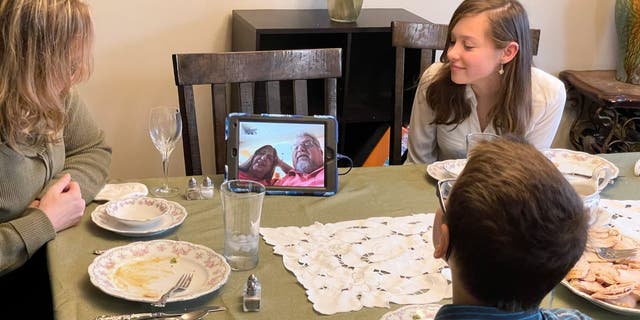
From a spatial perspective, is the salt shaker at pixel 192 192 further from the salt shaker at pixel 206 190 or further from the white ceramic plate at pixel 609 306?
the white ceramic plate at pixel 609 306

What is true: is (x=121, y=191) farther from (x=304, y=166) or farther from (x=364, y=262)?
(x=364, y=262)

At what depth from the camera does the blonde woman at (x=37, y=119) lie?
1393 mm

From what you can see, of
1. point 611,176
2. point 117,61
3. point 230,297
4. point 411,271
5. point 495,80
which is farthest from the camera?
point 117,61

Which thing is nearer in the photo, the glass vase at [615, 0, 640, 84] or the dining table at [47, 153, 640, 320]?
the dining table at [47, 153, 640, 320]

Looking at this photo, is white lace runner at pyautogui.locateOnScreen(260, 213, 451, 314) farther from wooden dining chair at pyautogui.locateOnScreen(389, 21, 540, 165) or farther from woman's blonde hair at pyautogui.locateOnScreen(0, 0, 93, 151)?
wooden dining chair at pyautogui.locateOnScreen(389, 21, 540, 165)

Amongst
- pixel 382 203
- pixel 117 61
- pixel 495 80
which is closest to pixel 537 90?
pixel 495 80

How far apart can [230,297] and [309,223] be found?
34cm

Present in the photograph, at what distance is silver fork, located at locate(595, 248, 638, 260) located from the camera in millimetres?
1382

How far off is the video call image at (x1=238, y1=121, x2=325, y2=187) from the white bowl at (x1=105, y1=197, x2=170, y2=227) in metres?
0.22

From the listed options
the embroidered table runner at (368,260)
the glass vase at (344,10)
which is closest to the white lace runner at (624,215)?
the embroidered table runner at (368,260)

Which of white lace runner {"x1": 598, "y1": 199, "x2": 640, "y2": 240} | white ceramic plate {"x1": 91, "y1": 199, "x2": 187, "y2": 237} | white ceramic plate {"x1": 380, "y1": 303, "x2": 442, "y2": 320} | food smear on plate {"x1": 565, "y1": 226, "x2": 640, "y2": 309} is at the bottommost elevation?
white lace runner {"x1": 598, "y1": 199, "x2": 640, "y2": 240}

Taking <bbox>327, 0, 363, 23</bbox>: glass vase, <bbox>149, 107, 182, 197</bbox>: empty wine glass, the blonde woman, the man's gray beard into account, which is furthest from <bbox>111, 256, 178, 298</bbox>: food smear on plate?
<bbox>327, 0, 363, 23</bbox>: glass vase

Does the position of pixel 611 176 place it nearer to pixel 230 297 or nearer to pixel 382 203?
pixel 382 203

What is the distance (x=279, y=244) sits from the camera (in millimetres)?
1438
